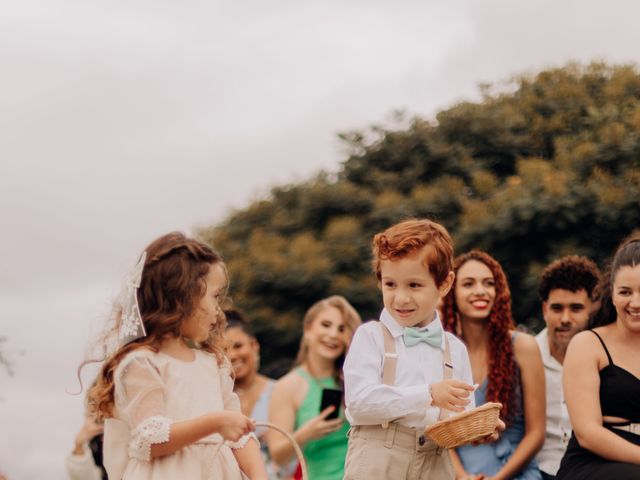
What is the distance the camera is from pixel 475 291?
6.92 meters

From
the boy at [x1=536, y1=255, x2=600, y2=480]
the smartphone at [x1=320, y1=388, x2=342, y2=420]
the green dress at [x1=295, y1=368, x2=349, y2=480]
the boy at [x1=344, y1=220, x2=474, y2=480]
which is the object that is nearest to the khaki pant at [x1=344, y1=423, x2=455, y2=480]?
the boy at [x1=344, y1=220, x2=474, y2=480]

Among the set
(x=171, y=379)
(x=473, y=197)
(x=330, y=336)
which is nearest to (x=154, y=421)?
(x=171, y=379)

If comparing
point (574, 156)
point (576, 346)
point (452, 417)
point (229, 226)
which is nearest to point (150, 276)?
point (452, 417)

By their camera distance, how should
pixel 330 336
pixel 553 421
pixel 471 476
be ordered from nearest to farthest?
pixel 471 476, pixel 553 421, pixel 330 336

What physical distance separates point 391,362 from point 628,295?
4.13ft

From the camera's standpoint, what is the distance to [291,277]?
44.9ft

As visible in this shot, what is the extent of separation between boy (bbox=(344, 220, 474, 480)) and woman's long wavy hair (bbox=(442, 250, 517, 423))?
141 cm

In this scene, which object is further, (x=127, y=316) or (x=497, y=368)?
(x=497, y=368)

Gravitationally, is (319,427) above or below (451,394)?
below

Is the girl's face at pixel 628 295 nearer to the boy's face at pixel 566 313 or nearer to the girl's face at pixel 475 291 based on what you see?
the girl's face at pixel 475 291

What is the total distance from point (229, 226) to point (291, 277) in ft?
7.83

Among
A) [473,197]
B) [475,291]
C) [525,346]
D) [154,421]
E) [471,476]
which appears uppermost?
[473,197]

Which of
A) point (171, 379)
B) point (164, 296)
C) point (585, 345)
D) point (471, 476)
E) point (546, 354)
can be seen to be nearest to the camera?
point (171, 379)

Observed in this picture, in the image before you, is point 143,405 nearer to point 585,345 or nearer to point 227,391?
point 227,391
